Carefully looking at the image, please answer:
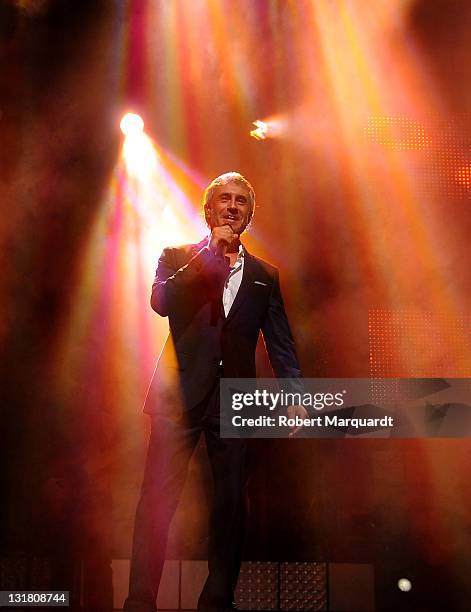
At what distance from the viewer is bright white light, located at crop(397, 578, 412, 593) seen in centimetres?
286

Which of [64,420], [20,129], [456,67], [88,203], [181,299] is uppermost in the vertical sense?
[456,67]

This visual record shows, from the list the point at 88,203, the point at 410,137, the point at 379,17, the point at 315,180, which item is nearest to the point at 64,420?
the point at 88,203

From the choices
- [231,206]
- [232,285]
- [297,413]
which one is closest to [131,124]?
[231,206]

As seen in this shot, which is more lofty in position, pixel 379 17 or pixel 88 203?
pixel 379 17

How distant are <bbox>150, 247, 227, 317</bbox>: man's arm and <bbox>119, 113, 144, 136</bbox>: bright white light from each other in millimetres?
1065

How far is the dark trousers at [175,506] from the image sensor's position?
2260 mm

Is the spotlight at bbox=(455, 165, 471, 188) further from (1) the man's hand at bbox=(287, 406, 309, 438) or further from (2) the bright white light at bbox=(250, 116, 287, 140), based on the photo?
(1) the man's hand at bbox=(287, 406, 309, 438)

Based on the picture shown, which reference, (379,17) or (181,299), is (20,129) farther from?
(379,17)

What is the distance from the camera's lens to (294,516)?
118 inches

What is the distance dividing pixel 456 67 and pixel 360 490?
2042 mm

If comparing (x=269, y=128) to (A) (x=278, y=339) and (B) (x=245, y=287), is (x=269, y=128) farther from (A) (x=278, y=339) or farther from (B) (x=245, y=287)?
(A) (x=278, y=339)

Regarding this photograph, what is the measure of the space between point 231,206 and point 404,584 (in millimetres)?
1699

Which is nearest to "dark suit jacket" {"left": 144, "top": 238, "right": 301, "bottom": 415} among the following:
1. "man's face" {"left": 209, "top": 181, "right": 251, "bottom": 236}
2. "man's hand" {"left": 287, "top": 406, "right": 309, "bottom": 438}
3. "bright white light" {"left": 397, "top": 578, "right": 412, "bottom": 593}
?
"man's face" {"left": 209, "top": 181, "right": 251, "bottom": 236}

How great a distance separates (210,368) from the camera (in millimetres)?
2443
